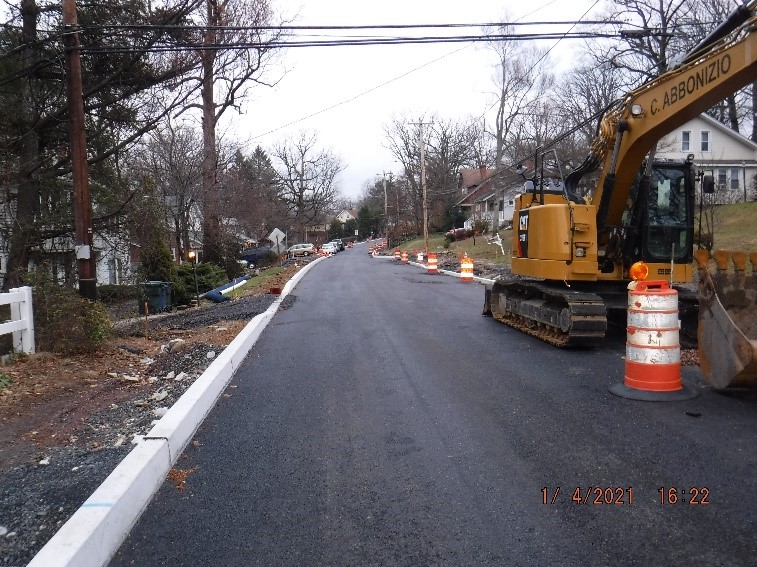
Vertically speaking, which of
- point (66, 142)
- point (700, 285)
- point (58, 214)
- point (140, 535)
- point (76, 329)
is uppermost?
point (66, 142)

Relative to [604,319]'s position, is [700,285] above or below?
above

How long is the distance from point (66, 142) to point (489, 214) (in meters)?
54.5

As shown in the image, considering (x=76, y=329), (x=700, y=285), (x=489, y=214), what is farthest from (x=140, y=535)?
(x=489, y=214)

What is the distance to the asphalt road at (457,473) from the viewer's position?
11.8 ft

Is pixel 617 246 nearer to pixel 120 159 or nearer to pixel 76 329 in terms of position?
pixel 76 329

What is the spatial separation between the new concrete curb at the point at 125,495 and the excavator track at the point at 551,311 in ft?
17.0

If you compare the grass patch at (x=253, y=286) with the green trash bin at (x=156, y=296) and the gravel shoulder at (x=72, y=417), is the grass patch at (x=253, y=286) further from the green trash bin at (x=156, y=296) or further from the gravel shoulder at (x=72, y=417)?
the gravel shoulder at (x=72, y=417)

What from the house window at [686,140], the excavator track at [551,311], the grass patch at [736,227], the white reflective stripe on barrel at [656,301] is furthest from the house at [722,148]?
the white reflective stripe on barrel at [656,301]

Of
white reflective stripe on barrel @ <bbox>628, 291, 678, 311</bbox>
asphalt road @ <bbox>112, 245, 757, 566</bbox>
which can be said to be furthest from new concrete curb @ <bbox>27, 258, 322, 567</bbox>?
white reflective stripe on barrel @ <bbox>628, 291, 678, 311</bbox>

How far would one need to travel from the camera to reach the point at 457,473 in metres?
4.68

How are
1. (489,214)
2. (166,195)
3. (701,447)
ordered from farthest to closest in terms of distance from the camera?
(489,214)
(166,195)
(701,447)

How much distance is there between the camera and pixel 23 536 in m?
3.76
